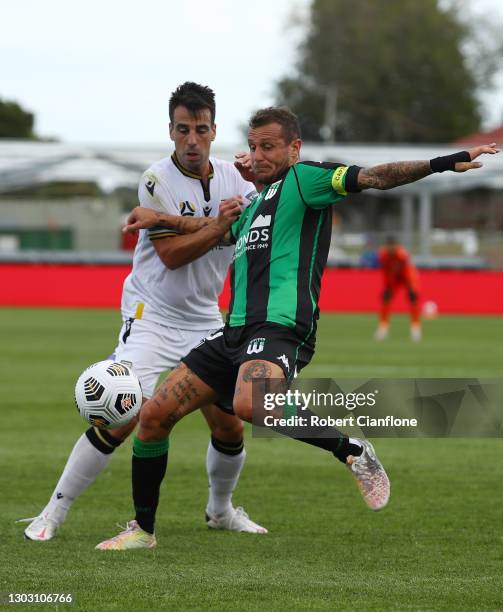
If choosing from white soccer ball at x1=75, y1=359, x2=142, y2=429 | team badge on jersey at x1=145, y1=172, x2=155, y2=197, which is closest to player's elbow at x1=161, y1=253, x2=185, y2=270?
team badge on jersey at x1=145, y1=172, x2=155, y2=197

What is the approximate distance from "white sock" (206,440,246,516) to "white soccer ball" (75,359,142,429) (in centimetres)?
92

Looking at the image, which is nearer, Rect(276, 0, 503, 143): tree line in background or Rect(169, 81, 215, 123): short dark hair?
Rect(169, 81, 215, 123): short dark hair

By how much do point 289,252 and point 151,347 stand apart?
120 cm

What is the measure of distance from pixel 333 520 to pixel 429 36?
2768 inches

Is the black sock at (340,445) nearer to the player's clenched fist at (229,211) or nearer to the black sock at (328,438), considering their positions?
the black sock at (328,438)

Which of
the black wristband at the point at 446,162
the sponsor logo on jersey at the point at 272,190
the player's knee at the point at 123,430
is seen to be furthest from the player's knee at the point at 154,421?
the black wristband at the point at 446,162

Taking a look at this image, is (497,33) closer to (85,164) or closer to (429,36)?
(429,36)

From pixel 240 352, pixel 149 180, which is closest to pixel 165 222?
pixel 149 180

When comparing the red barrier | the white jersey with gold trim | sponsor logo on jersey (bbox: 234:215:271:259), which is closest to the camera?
sponsor logo on jersey (bbox: 234:215:271:259)

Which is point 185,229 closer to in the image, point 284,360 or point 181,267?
point 181,267

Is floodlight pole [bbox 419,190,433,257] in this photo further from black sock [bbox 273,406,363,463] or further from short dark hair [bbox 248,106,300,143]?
black sock [bbox 273,406,363,463]

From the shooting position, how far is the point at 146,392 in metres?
6.90

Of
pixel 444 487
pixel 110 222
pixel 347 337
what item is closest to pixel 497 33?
pixel 110 222

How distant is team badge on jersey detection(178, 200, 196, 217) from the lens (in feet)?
23.2
